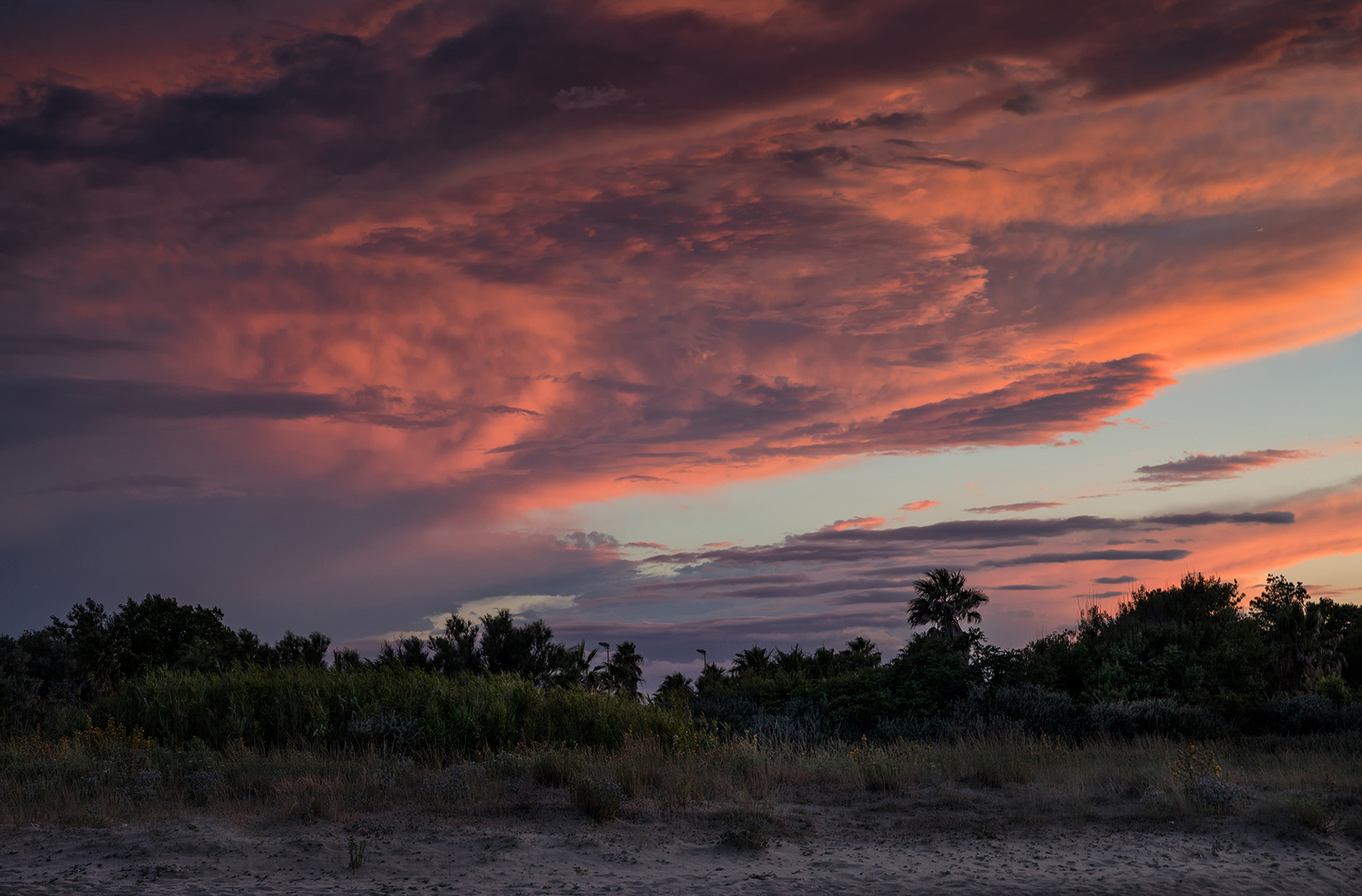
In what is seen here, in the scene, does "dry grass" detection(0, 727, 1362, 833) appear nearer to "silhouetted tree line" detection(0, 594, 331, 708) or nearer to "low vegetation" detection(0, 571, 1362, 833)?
"low vegetation" detection(0, 571, 1362, 833)

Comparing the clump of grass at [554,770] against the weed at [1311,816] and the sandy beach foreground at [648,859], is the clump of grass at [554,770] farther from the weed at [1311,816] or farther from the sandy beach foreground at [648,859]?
the weed at [1311,816]

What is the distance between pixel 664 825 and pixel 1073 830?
528cm

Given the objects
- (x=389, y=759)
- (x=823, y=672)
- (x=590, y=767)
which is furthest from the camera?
(x=823, y=672)

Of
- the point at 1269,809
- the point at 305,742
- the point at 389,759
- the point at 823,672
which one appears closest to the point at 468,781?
the point at 389,759

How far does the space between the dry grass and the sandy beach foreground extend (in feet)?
1.38

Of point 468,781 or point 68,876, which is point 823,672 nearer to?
point 468,781

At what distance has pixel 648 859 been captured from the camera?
11.1 meters

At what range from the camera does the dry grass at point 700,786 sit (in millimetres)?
12617

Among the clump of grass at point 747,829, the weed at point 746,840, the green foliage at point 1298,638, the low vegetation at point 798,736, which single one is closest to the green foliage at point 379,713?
the low vegetation at point 798,736

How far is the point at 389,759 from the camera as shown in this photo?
1617 cm

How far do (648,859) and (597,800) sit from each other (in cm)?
173

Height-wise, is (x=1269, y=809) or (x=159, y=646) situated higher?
(x=159, y=646)

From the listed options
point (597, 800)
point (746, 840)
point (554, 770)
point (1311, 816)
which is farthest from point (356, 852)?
point (1311, 816)

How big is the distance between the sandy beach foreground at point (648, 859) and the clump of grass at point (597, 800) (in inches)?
7.7
